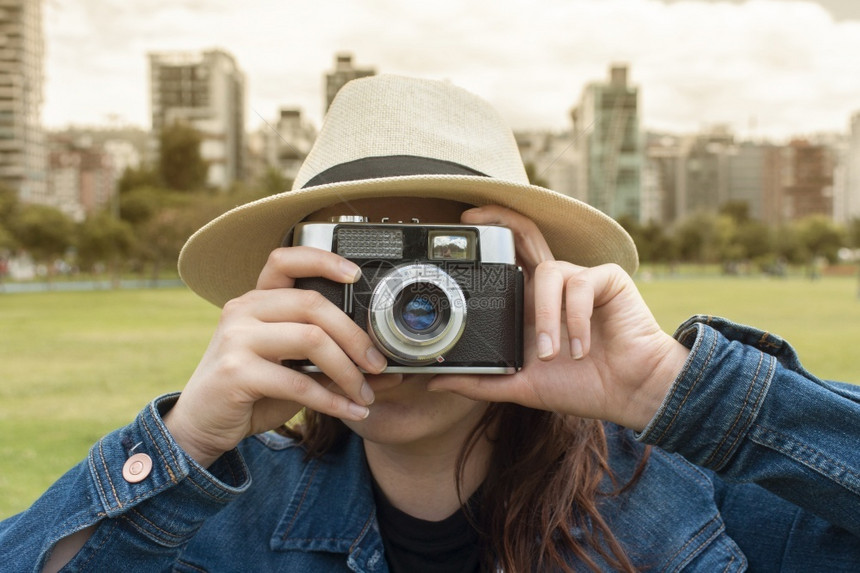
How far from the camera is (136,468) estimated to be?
1.26 meters

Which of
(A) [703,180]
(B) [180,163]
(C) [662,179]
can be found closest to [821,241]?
(C) [662,179]

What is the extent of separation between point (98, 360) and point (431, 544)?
1128cm

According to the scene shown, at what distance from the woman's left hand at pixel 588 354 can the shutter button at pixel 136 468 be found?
52cm

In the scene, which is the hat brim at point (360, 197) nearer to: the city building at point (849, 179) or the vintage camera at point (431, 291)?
the vintage camera at point (431, 291)

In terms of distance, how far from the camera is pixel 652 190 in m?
134

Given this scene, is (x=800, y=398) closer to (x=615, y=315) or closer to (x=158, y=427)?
(x=615, y=315)

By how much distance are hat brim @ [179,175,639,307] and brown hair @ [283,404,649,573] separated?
402 millimetres

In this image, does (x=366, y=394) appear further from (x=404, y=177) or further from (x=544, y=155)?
(x=544, y=155)

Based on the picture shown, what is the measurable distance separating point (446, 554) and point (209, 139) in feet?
281

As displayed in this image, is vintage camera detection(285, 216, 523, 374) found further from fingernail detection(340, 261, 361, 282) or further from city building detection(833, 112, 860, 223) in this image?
city building detection(833, 112, 860, 223)

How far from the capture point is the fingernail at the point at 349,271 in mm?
1325

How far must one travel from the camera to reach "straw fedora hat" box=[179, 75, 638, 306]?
1438 mm

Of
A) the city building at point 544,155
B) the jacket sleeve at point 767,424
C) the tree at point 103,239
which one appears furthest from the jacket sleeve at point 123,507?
the tree at point 103,239

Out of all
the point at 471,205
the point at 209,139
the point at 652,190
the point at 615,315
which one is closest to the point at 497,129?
the point at 471,205
